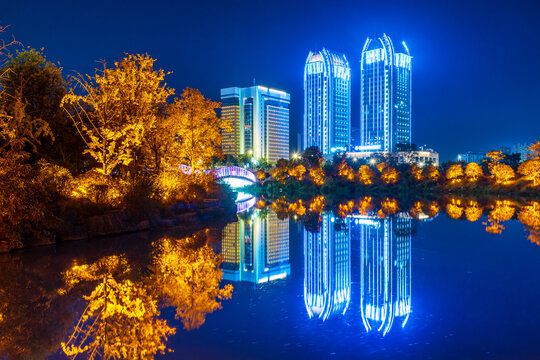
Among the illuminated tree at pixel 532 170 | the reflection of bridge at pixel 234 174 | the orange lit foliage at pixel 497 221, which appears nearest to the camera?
the orange lit foliage at pixel 497 221

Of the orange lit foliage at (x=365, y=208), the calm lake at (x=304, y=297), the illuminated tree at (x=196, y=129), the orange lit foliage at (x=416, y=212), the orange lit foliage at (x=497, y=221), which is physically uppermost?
the illuminated tree at (x=196, y=129)

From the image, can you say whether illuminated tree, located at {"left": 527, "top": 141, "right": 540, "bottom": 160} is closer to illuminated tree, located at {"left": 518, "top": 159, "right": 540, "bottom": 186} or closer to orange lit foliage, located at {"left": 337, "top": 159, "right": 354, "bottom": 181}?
illuminated tree, located at {"left": 518, "top": 159, "right": 540, "bottom": 186}

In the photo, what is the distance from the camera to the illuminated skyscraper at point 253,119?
474 feet

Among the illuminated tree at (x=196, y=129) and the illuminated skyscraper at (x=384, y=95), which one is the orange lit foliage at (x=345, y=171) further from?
the illuminated skyscraper at (x=384, y=95)

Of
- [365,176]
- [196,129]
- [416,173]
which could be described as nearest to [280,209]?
[196,129]

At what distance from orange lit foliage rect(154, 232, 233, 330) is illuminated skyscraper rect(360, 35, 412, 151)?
11550cm

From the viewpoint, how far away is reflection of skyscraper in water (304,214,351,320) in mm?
9227

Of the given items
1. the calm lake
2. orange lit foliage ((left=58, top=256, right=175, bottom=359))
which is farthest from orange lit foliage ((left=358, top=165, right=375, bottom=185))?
orange lit foliage ((left=58, top=256, right=175, bottom=359))

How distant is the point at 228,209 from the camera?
30891mm

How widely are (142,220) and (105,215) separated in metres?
2.15

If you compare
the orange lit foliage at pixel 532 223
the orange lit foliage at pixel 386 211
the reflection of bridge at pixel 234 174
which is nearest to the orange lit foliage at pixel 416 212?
the orange lit foliage at pixel 386 211

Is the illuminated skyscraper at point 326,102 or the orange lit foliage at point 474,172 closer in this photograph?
the orange lit foliage at point 474,172

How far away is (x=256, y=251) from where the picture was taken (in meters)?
16.7

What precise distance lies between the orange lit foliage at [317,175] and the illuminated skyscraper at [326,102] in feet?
225
